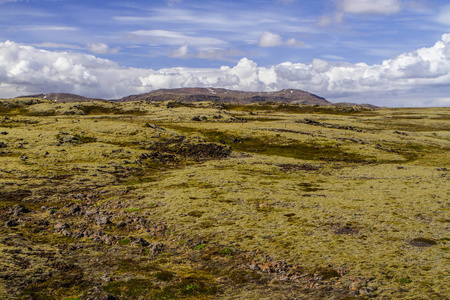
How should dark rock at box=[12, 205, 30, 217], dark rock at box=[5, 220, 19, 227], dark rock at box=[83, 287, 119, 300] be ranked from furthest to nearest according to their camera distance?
dark rock at box=[12, 205, 30, 217] < dark rock at box=[5, 220, 19, 227] < dark rock at box=[83, 287, 119, 300]

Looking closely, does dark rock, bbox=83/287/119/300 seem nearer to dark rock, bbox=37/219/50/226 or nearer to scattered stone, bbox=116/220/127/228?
scattered stone, bbox=116/220/127/228

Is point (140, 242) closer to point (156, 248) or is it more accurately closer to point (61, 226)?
point (156, 248)

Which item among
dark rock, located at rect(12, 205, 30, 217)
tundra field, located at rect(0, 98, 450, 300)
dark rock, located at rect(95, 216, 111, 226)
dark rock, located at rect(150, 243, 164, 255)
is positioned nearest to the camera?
tundra field, located at rect(0, 98, 450, 300)

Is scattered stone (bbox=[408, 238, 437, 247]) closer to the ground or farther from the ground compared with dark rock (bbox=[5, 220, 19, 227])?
farther from the ground

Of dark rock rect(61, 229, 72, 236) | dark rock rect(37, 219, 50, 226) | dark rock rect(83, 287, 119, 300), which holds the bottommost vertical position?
dark rock rect(61, 229, 72, 236)

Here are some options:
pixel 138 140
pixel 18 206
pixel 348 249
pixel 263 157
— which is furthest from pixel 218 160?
pixel 348 249

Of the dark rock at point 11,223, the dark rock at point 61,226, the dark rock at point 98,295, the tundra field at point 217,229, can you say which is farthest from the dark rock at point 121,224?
the dark rock at point 98,295

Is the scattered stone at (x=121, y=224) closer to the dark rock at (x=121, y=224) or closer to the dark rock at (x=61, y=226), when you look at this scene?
the dark rock at (x=121, y=224)

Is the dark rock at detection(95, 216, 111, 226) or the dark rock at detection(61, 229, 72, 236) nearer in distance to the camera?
the dark rock at detection(61, 229, 72, 236)

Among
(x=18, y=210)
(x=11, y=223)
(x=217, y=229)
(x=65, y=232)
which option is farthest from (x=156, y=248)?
(x=18, y=210)

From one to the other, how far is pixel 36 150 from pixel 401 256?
74.6 meters

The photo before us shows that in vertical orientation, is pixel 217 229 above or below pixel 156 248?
above

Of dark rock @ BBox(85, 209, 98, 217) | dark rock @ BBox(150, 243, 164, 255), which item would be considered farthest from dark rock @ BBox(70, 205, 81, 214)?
dark rock @ BBox(150, 243, 164, 255)

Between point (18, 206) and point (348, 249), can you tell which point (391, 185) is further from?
point (18, 206)
